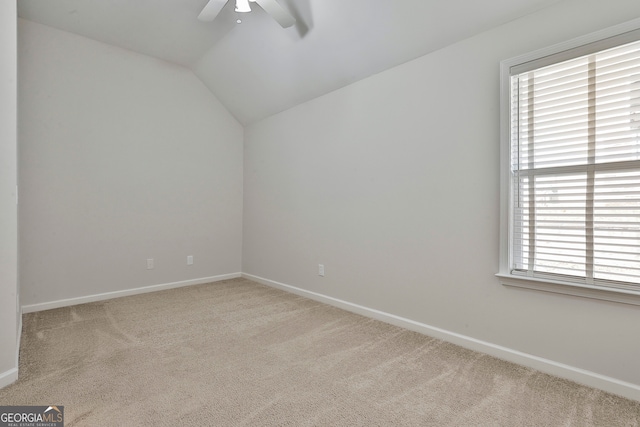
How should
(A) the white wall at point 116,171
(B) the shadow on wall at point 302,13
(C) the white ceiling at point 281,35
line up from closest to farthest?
(C) the white ceiling at point 281,35
(B) the shadow on wall at point 302,13
(A) the white wall at point 116,171

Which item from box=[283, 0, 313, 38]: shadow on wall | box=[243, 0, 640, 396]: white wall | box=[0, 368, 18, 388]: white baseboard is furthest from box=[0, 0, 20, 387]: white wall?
box=[243, 0, 640, 396]: white wall

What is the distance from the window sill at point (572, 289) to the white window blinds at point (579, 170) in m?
0.05

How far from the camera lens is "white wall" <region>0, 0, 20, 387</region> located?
6.13 feet

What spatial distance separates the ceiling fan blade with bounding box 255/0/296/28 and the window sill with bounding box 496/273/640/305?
8.43 feet

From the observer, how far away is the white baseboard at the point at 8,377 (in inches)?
73.3

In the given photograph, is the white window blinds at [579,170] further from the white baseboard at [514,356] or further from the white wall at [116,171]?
the white wall at [116,171]

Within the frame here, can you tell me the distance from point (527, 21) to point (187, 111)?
12.6 feet

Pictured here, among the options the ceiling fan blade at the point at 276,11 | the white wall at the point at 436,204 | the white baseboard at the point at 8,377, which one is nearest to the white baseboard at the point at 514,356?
the white wall at the point at 436,204

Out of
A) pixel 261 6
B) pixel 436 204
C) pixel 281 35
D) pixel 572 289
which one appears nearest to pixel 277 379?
pixel 436 204

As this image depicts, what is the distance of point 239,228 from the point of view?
4906mm

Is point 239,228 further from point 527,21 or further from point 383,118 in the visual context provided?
point 527,21

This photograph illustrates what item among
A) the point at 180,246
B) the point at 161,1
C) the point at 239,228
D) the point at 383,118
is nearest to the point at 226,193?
the point at 239,228

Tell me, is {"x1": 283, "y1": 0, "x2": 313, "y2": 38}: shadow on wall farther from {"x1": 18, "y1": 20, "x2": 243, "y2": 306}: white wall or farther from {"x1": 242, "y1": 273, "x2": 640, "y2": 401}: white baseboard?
{"x1": 242, "y1": 273, "x2": 640, "y2": 401}: white baseboard

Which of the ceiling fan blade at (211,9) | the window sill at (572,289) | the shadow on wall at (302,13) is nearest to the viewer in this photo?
the window sill at (572,289)
